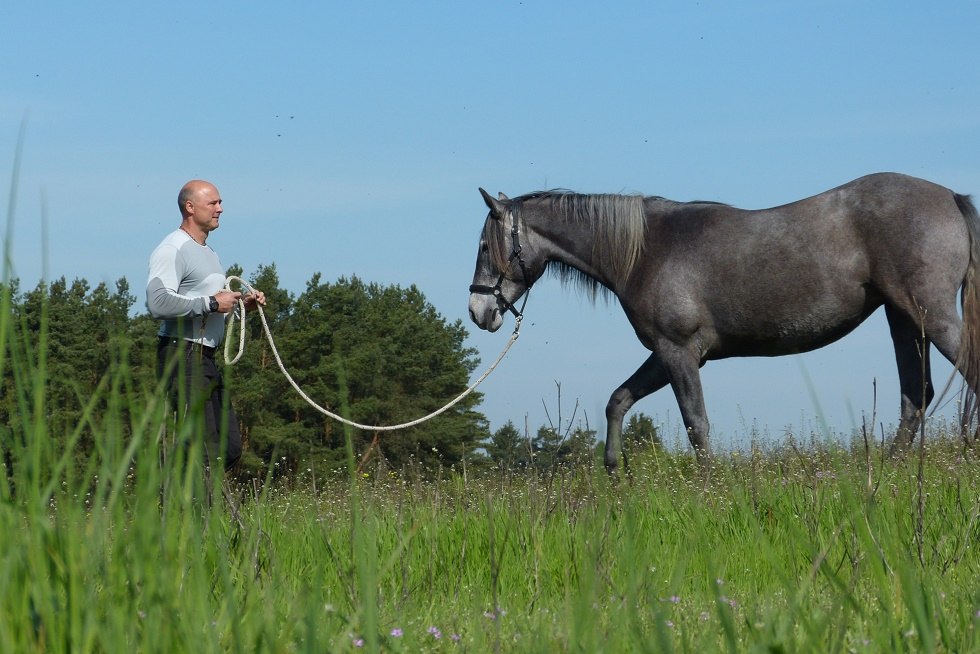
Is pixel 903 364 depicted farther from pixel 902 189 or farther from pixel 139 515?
pixel 139 515

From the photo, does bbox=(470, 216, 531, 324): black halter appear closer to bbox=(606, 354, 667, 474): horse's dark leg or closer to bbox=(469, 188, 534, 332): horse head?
bbox=(469, 188, 534, 332): horse head

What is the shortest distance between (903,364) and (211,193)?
6.24m

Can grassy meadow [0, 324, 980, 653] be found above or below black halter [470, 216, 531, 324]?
below

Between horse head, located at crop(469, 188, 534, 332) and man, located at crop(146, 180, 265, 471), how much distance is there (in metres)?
3.68

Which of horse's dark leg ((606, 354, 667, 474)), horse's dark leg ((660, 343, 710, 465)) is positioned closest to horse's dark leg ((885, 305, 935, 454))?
horse's dark leg ((660, 343, 710, 465))

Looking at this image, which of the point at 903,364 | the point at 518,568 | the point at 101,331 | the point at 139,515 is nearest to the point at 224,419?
the point at 139,515

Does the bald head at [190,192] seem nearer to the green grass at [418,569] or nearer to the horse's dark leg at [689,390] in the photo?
the green grass at [418,569]

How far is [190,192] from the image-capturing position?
6.89 metres

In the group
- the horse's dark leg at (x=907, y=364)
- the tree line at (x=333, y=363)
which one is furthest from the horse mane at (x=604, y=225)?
the tree line at (x=333, y=363)

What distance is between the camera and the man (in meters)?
6.49

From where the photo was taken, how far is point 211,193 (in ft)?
22.7

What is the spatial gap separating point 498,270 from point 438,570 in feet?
18.8

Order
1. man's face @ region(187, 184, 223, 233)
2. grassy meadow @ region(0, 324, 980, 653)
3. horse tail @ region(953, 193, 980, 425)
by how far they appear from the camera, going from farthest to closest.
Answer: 1. horse tail @ region(953, 193, 980, 425)
2. man's face @ region(187, 184, 223, 233)
3. grassy meadow @ region(0, 324, 980, 653)

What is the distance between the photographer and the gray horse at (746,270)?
29.8ft
